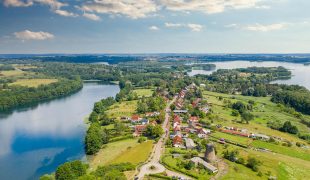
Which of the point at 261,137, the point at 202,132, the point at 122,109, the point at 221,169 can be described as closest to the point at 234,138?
the point at 261,137

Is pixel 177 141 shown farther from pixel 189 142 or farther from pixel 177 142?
pixel 189 142

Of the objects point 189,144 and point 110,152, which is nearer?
point 110,152

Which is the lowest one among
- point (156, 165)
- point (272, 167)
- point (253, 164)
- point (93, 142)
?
point (272, 167)

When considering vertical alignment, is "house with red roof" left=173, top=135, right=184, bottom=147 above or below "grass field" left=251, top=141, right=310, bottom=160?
above

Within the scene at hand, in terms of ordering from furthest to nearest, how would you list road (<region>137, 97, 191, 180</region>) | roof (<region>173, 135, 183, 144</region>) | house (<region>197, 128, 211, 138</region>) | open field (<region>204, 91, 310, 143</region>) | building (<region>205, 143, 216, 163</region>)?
open field (<region>204, 91, 310, 143</region>), house (<region>197, 128, 211, 138</region>), roof (<region>173, 135, 183, 144</region>), building (<region>205, 143, 216, 163</region>), road (<region>137, 97, 191, 180</region>)

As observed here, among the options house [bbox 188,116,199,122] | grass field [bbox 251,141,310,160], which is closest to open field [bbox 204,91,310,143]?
house [bbox 188,116,199,122]

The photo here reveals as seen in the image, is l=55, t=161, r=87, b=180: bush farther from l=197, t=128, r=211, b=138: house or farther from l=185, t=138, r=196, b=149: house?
l=197, t=128, r=211, b=138: house

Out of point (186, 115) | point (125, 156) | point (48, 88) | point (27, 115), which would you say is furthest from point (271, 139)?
point (48, 88)
